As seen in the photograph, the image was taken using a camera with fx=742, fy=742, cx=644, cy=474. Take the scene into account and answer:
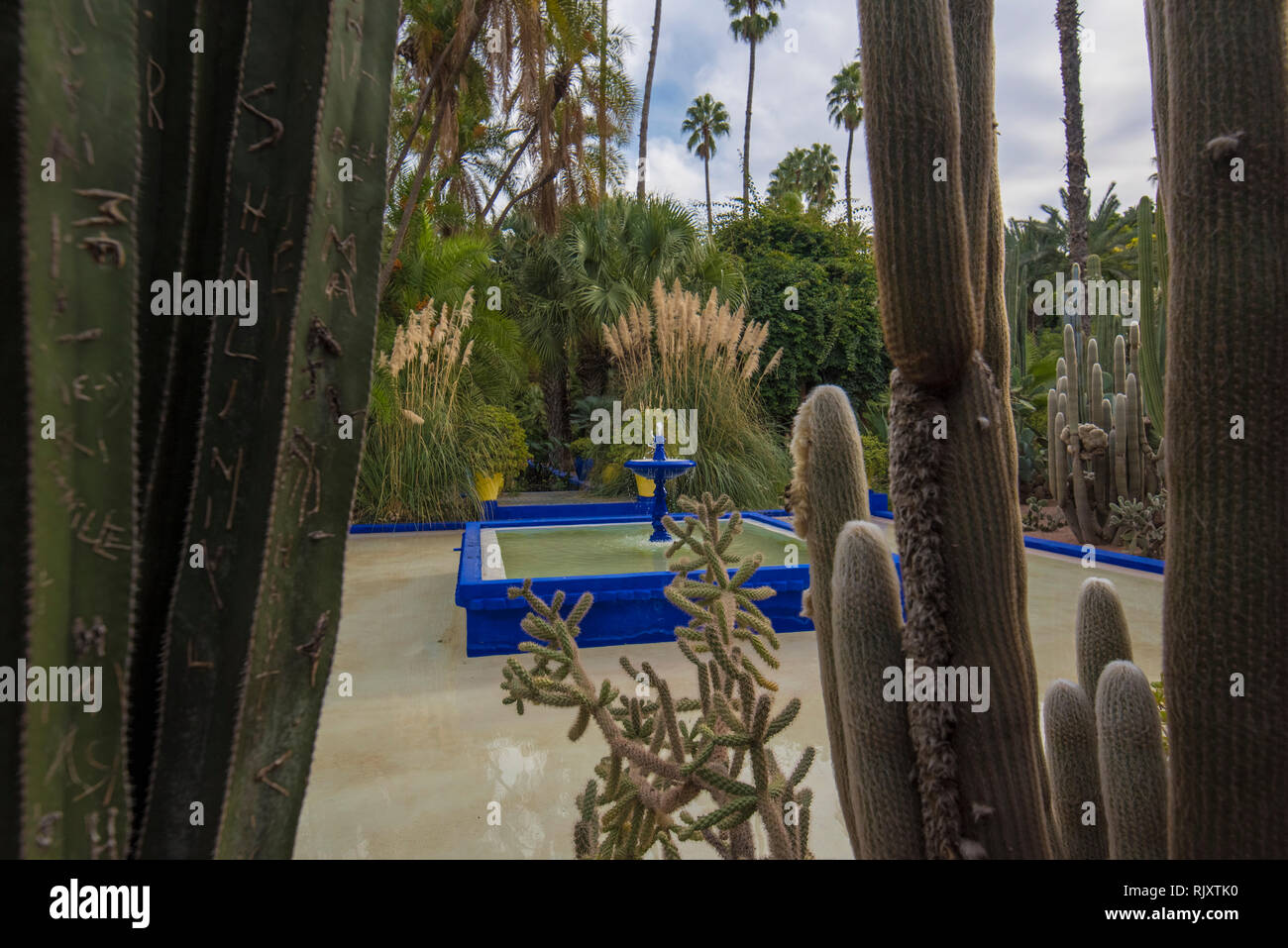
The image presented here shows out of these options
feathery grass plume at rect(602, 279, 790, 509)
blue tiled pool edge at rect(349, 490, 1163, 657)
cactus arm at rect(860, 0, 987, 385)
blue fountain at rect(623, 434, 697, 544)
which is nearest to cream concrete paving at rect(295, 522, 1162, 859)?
blue tiled pool edge at rect(349, 490, 1163, 657)

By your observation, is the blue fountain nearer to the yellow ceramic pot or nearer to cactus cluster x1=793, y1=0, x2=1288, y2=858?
the yellow ceramic pot

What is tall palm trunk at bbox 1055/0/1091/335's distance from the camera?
8.59 metres

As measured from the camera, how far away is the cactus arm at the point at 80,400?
56cm

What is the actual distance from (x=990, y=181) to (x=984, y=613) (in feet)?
2.26

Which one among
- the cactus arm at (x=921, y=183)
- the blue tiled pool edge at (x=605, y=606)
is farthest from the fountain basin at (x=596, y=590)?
the cactus arm at (x=921, y=183)

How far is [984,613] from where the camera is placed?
105 cm

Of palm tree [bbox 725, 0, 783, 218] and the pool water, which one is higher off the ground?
palm tree [bbox 725, 0, 783, 218]

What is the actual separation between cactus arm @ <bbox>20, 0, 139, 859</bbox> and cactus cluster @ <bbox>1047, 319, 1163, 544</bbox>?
7018 mm

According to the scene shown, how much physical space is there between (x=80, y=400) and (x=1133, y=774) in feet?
4.51

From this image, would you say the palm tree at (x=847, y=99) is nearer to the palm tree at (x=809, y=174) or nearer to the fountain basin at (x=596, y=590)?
the palm tree at (x=809, y=174)

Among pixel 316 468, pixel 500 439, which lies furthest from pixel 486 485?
pixel 316 468

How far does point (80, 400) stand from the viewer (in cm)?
59

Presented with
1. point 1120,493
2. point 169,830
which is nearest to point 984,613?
point 169,830
